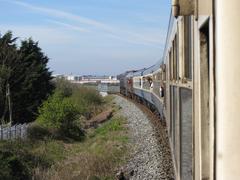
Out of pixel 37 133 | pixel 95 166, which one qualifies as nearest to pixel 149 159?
pixel 95 166

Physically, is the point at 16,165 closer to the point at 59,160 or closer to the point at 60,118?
the point at 59,160

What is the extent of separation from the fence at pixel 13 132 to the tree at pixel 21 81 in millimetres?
13178

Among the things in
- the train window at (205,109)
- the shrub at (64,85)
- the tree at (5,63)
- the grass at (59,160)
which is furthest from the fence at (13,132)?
the shrub at (64,85)

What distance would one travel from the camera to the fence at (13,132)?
93.5 ft

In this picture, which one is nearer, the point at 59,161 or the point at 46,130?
the point at 59,161

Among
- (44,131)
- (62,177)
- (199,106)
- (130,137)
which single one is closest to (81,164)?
(62,177)

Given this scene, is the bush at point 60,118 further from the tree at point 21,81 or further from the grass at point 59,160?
the tree at point 21,81

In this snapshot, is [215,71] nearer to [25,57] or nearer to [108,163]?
[108,163]

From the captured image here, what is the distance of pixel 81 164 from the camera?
19391 millimetres

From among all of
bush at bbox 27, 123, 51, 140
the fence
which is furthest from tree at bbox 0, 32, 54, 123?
the fence

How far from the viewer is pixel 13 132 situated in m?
30.0

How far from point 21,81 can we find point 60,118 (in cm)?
1275

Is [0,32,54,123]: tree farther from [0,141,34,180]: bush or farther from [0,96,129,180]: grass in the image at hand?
[0,141,34,180]: bush

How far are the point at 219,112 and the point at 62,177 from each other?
51.2 feet
